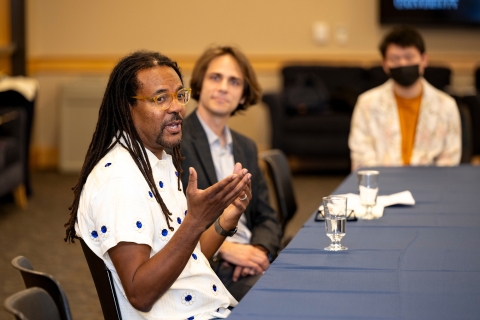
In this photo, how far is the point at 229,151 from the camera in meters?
2.89

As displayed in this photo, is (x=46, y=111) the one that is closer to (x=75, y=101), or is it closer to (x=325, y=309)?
(x=75, y=101)

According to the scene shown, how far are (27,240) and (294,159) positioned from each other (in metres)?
3.44

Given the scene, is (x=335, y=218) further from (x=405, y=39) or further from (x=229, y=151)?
(x=405, y=39)

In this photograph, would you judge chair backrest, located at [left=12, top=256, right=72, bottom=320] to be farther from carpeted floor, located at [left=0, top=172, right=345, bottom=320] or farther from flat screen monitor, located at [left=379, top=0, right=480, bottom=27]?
flat screen monitor, located at [left=379, top=0, right=480, bottom=27]

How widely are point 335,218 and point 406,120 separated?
6.56ft

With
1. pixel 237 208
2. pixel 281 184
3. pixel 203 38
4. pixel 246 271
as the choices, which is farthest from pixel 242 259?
pixel 203 38

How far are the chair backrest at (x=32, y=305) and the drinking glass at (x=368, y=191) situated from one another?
3.97 feet

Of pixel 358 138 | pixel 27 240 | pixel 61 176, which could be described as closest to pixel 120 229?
pixel 358 138

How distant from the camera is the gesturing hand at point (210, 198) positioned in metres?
1.63

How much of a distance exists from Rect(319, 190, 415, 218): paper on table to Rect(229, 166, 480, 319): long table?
26 mm

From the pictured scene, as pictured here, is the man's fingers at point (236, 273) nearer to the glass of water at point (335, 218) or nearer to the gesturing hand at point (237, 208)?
the gesturing hand at point (237, 208)

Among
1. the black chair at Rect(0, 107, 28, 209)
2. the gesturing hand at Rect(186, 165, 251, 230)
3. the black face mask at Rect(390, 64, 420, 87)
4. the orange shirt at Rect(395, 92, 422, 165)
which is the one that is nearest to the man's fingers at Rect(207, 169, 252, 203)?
the gesturing hand at Rect(186, 165, 251, 230)

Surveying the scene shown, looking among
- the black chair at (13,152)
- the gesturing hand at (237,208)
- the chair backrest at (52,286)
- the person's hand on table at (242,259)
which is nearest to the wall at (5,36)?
the black chair at (13,152)

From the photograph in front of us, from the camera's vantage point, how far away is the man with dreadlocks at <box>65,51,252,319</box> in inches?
64.2
